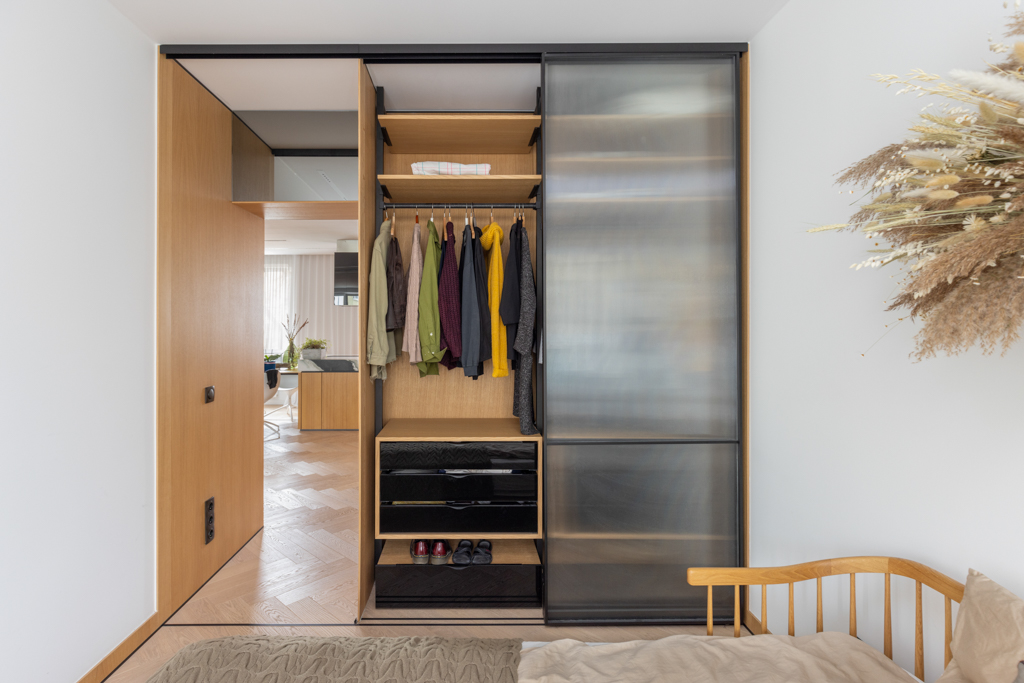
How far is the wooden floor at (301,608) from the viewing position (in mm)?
2275

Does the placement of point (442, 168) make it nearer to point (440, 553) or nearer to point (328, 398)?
point (440, 553)

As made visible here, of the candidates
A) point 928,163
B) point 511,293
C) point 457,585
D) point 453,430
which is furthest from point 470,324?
point 928,163

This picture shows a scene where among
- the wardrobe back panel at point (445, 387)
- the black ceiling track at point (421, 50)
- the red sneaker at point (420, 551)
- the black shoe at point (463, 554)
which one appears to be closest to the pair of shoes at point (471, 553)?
the black shoe at point (463, 554)

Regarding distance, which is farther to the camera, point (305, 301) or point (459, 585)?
point (305, 301)

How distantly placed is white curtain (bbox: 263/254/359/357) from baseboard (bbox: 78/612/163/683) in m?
7.71

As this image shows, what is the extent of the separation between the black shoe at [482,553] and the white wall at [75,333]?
1.44 meters

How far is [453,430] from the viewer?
2582mm

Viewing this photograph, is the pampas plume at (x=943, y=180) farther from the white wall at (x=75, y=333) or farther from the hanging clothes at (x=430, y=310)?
the white wall at (x=75, y=333)

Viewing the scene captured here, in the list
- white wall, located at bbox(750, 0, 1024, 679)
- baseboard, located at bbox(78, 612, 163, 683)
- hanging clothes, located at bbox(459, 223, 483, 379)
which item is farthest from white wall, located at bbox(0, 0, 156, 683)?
white wall, located at bbox(750, 0, 1024, 679)

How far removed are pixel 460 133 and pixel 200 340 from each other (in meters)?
1.68

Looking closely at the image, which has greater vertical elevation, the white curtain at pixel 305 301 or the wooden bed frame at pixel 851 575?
the white curtain at pixel 305 301

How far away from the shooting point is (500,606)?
2.49 m

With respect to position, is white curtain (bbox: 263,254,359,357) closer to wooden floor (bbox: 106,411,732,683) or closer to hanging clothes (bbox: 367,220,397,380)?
wooden floor (bbox: 106,411,732,683)

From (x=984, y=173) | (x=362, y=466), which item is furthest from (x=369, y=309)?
(x=984, y=173)
